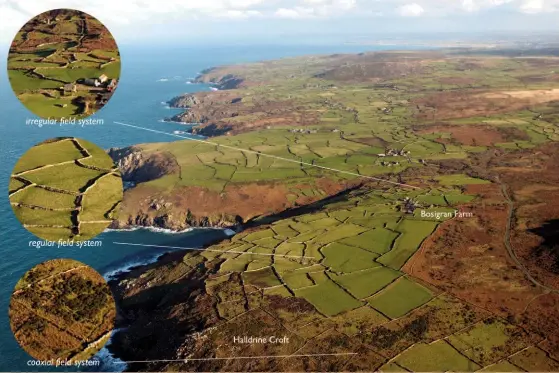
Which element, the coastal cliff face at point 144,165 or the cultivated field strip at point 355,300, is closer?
the cultivated field strip at point 355,300

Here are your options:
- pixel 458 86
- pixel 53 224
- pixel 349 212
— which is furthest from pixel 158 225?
pixel 458 86

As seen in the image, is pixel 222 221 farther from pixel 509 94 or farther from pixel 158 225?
pixel 509 94

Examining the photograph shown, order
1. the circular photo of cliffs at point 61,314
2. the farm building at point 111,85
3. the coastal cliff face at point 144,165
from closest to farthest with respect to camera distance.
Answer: the farm building at point 111,85 → the circular photo of cliffs at point 61,314 → the coastal cliff face at point 144,165

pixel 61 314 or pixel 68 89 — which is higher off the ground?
pixel 68 89

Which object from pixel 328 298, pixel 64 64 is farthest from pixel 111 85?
pixel 328 298

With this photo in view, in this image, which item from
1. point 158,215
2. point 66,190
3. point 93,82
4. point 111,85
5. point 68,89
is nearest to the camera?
point 111,85

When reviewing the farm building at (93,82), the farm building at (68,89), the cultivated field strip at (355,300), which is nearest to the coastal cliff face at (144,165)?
the cultivated field strip at (355,300)

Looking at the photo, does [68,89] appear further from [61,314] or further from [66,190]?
[61,314]

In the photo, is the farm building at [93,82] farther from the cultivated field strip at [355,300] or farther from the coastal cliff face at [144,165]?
the coastal cliff face at [144,165]
